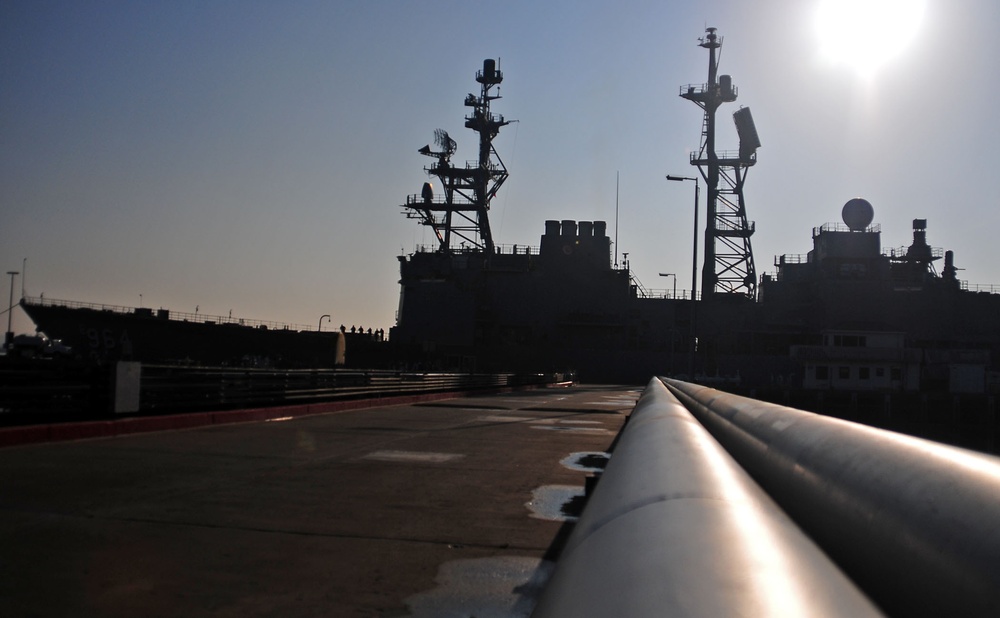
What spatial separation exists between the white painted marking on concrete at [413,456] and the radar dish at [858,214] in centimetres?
6557

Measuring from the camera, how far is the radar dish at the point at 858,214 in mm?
66812

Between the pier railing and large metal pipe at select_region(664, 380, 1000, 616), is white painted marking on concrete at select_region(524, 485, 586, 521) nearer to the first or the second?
large metal pipe at select_region(664, 380, 1000, 616)

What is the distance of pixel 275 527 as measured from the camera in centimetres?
512

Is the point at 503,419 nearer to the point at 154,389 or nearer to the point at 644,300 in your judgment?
the point at 154,389

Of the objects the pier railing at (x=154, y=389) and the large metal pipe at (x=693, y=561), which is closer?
the large metal pipe at (x=693, y=561)

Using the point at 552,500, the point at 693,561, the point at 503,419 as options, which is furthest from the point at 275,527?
the point at 503,419

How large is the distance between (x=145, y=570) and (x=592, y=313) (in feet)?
217

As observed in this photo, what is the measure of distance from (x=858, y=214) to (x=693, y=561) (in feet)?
239

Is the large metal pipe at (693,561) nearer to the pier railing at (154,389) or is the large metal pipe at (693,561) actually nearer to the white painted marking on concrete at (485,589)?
the white painted marking on concrete at (485,589)

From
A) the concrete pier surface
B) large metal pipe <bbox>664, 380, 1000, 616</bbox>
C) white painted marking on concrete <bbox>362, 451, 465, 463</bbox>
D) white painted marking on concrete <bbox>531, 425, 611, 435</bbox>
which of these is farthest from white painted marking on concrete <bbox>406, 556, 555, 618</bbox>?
white painted marking on concrete <bbox>531, 425, 611, 435</bbox>

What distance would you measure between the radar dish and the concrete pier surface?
2539 inches

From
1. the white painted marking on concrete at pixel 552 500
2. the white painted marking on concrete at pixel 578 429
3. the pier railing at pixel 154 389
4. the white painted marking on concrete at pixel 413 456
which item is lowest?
the white painted marking on concrete at pixel 578 429

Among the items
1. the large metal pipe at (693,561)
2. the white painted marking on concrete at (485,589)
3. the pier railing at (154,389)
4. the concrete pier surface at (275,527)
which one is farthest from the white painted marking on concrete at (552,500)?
the pier railing at (154,389)

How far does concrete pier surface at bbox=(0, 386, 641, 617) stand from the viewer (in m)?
3.67
